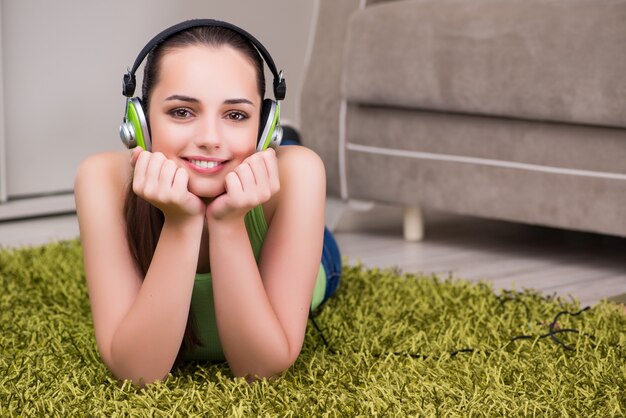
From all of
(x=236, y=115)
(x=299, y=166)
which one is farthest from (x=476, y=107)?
(x=236, y=115)

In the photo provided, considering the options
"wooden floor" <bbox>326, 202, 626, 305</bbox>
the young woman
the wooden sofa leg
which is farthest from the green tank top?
the wooden sofa leg

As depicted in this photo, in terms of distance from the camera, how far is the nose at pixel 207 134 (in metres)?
0.99

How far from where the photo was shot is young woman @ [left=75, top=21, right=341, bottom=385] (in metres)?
0.99

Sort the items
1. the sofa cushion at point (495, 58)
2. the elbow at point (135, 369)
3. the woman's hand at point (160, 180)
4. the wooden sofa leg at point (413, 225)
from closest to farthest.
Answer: the woman's hand at point (160, 180), the elbow at point (135, 369), the sofa cushion at point (495, 58), the wooden sofa leg at point (413, 225)

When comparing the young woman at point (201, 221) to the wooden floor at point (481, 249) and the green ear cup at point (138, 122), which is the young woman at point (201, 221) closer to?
the green ear cup at point (138, 122)

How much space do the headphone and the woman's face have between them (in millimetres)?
16

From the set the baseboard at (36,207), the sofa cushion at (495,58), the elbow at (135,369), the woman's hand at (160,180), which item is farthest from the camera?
the baseboard at (36,207)

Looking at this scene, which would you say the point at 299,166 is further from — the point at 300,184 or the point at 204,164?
the point at 204,164

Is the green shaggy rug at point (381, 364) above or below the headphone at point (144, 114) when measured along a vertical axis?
below

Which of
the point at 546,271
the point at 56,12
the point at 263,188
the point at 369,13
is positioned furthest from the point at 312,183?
the point at 56,12

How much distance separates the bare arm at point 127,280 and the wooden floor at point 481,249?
2.72 feet

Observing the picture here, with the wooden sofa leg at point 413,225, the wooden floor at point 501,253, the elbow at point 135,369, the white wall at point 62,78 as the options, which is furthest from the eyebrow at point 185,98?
the white wall at point 62,78

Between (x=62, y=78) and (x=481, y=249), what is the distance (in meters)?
1.24

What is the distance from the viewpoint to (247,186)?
980 millimetres
